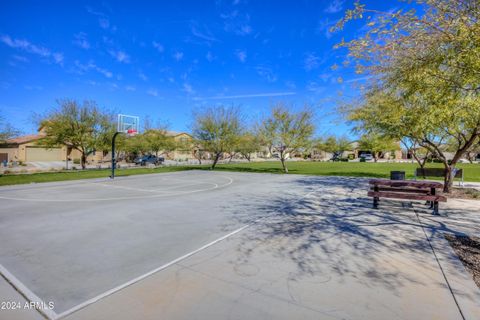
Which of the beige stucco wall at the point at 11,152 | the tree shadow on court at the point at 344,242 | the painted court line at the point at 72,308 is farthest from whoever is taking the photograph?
the beige stucco wall at the point at 11,152

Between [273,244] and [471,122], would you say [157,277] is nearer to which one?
[273,244]

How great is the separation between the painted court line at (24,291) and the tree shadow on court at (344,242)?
2451 millimetres

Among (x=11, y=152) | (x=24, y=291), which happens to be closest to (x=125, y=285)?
(x=24, y=291)

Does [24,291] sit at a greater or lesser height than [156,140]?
lesser

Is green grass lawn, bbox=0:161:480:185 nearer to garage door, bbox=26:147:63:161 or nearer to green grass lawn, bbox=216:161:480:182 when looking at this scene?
green grass lawn, bbox=216:161:480:182

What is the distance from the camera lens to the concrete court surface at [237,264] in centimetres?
284

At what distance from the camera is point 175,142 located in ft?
124

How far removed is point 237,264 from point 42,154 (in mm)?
49623

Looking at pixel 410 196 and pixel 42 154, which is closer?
pixel 410 196

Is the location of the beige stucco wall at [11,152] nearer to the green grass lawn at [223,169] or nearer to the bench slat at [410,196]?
the green grass lawn at [223,169]

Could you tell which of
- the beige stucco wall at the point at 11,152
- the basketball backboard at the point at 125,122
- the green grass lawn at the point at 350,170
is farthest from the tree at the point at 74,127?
the beige stucco wall at the point at 11,152

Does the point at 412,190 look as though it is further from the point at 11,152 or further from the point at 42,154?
the point at 11,152

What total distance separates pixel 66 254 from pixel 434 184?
9.14 meters

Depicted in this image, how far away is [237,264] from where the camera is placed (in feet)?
12.9
